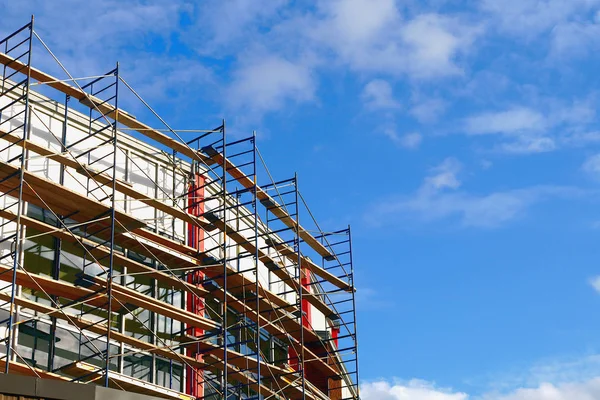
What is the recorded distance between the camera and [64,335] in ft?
85.0

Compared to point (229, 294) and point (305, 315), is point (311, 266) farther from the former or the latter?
point (229, 294)

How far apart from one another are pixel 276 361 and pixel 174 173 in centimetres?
714

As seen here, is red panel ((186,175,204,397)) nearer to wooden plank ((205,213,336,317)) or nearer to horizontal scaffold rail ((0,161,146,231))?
wooden plank ((205,213,336,317))

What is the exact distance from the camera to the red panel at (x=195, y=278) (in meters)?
29.2

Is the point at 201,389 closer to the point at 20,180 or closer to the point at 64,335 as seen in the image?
the point at 64,335

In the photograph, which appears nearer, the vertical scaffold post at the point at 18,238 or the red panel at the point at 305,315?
the vertical scaffold post at the point at 18,238

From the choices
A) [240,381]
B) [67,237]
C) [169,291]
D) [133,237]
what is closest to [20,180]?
[67,237]

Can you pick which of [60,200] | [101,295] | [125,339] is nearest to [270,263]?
[125,339]

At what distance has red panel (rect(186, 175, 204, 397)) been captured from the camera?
29.2 meters

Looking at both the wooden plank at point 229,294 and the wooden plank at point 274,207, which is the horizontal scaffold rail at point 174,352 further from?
the wooden plank at point 274,207

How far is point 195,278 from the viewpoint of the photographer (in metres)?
30.4

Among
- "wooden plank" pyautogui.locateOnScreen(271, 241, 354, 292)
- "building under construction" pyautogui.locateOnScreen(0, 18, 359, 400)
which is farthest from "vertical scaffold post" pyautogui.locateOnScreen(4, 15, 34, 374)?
"wooden plank" pyautogui.locateOnScreen(271, 241, 354, 292)

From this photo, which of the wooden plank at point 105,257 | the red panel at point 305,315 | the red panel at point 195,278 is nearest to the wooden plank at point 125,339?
the red panel at point 195,278

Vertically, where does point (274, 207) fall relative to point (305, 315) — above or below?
above
